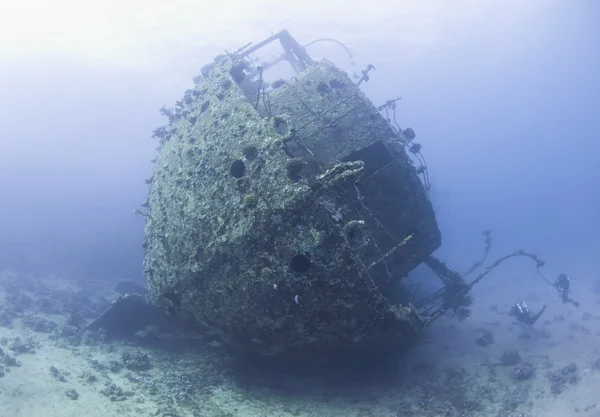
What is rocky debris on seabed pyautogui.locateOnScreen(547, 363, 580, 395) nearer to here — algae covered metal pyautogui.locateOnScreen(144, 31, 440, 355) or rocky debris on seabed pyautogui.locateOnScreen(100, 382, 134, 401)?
algae covered metal pyautogui.locateOnScreen(144, 31, 440, 355)

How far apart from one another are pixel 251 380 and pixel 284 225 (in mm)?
4534

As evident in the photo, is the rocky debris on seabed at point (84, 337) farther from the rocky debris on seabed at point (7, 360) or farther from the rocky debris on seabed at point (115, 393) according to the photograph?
the rocky debris on seabed at point (115, 393)

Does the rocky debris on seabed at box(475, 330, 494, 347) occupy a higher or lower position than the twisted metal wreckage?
lower

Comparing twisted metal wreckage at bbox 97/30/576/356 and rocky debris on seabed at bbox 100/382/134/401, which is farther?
rocky debris on seabed at bbox 100/382/134/401

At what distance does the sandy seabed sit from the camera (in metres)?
8.14

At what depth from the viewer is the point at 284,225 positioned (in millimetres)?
7020

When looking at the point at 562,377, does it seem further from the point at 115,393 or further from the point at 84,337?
the point at 84,337

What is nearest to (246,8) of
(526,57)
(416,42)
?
(416,42)

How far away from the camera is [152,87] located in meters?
65.7

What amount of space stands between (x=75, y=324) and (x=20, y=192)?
42046 millimetres

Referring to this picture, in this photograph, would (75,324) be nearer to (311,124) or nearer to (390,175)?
(311,124)

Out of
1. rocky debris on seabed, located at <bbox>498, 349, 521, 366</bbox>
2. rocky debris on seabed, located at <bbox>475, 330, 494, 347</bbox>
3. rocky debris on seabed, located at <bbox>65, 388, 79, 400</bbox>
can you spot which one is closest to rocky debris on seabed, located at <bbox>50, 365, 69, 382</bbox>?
rocky debris on seabed, located at <bbox>65, 388, 79, 400</bbox>

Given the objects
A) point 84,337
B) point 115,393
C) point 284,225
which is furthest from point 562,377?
point 84,337

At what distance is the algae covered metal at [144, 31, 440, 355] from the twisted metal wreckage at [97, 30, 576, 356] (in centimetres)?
3
